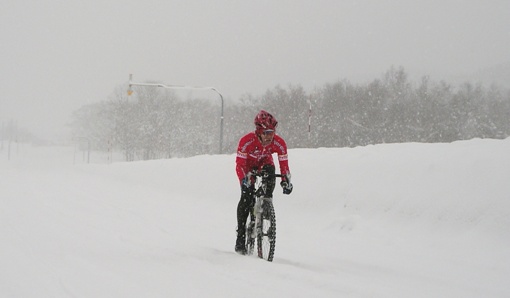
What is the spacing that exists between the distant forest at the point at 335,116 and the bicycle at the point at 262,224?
121 ft

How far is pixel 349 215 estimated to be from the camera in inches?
347

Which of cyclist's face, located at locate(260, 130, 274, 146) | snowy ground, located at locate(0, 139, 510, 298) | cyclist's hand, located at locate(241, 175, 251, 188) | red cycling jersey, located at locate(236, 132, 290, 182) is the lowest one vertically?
snowy ground, located at locate(0, 139, 510, 298)

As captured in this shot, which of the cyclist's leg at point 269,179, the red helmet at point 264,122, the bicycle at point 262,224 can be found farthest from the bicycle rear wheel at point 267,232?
the red helmet at point 264,122

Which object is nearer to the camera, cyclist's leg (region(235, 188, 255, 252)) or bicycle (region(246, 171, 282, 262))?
bicycle (region(246, 171, 282, 262))

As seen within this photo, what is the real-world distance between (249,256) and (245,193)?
2.96 ft

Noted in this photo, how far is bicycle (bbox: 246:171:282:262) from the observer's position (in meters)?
5.75

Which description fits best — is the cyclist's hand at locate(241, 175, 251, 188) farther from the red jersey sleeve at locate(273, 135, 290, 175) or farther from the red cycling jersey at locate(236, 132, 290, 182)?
the red jersey sleeve at locate(273, 135, 290, 175)

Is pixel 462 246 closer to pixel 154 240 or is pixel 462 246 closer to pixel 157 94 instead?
pixel 154 240

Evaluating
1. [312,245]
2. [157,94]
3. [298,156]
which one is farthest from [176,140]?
[312,245]

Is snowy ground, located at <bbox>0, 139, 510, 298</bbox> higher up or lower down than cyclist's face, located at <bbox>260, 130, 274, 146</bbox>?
lower down

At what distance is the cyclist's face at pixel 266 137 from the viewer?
5.88m

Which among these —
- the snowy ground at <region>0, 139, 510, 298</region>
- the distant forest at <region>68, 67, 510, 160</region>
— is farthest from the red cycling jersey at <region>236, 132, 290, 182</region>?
the distant forest at <region>68, 67, 510, 160</region>

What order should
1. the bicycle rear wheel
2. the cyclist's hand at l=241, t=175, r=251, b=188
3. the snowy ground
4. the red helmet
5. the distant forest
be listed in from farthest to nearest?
the distant forest < the cyclist's hand at l=241, t=175, r=251, b=188 < the red helmet < the bicycle rear wheel < the snowy ground

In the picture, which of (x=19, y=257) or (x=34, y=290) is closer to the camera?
(x=34, y=290)
